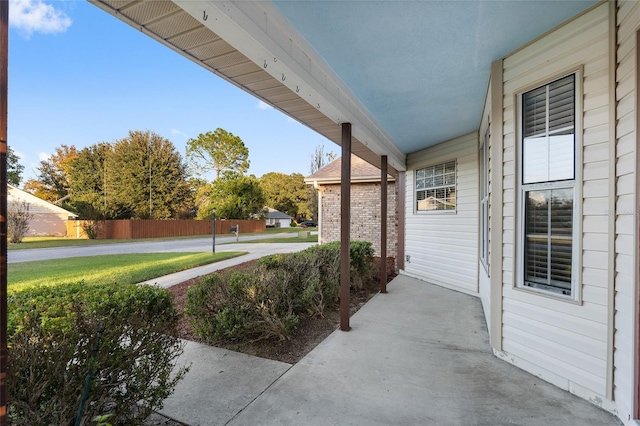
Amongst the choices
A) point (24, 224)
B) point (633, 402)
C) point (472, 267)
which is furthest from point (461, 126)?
point (24, 224)

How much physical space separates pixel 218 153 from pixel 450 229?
31041 millimetres

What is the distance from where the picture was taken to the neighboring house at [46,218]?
23000 millimetres

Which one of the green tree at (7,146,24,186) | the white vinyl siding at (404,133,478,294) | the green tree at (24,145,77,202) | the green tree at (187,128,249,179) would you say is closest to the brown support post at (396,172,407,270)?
the white vinyl siding at (404,133,478,294)

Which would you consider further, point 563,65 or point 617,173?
point 563,65

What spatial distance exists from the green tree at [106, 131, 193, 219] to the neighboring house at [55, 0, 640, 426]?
2836 cm

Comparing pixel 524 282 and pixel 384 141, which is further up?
pixel 384 141

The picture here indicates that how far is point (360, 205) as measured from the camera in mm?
11141

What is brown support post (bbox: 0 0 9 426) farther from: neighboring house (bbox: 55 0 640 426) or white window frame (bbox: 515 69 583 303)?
white window frame (bbox: 515 69 583 303)

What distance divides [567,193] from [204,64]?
3.60 meters

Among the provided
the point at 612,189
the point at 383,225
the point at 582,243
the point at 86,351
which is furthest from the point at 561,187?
the point at 86,351

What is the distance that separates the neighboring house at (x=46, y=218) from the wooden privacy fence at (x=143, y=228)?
3.36 feet

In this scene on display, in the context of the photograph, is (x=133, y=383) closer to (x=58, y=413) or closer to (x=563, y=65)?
(x=58, y=413)

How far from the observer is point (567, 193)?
109 inches

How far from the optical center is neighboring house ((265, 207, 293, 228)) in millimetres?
46094
